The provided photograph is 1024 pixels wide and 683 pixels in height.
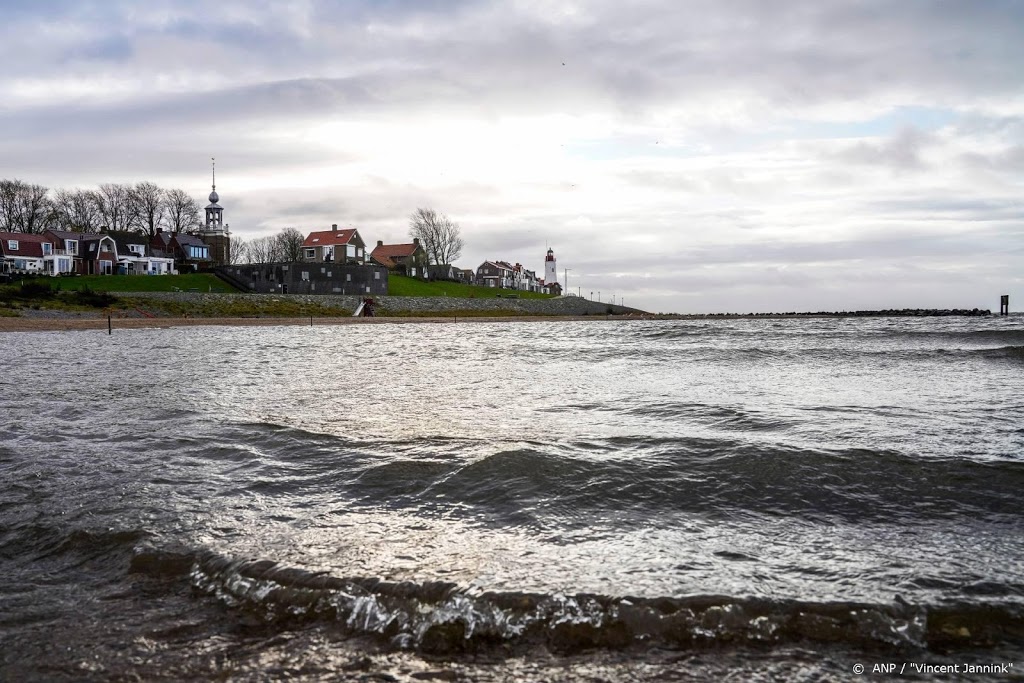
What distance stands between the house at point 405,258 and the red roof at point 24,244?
5264 cm

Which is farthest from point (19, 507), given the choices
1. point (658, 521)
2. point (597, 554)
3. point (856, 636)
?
point (856, 636)

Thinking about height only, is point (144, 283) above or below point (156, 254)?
below

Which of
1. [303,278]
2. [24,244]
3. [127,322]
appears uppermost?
[24,244]

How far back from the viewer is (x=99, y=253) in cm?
8694

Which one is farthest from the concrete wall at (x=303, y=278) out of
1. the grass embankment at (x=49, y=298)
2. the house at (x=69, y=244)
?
the grass embankment at (x=49, y=298)

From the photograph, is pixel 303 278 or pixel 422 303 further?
pixel 422 303

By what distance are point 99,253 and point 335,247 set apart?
3382cm

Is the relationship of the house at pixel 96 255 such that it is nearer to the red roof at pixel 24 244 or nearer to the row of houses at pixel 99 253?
the row of houses at pixel 99 253

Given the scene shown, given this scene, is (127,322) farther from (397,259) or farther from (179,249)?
Answer: (397,259)

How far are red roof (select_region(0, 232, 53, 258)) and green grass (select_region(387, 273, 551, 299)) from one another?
43.0 meters

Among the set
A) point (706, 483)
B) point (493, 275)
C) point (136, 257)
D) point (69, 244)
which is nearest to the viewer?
point (706, 483)

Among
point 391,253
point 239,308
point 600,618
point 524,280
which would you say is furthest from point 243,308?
point 524,280

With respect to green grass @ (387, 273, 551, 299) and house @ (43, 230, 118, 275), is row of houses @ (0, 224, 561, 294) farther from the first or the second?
green grass @ (387, 273, 551, 299)

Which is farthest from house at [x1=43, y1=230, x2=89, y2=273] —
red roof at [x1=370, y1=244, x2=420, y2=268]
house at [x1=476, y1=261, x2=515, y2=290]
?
house at [x1=476, y1=261, x2=515, y2=290]
